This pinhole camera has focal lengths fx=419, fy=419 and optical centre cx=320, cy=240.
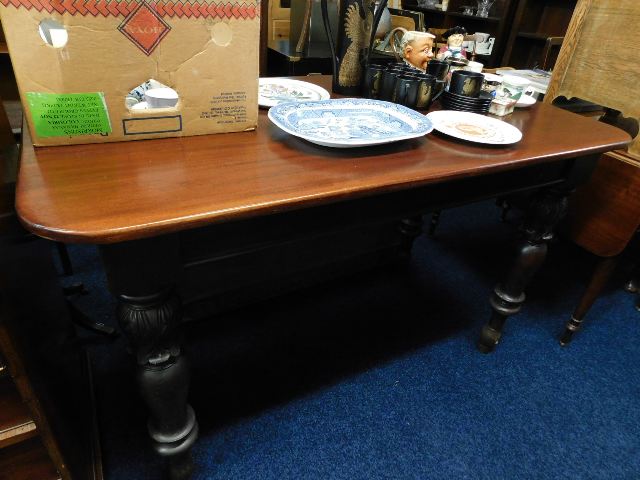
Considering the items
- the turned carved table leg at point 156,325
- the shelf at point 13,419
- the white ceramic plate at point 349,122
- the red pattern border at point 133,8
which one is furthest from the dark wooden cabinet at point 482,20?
the shelf at point 13,419

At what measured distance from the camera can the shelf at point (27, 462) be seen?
2.20ft

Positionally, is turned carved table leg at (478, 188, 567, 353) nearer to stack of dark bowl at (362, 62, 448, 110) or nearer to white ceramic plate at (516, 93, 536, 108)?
white ceramic plate at (516, 93, 536, 108)

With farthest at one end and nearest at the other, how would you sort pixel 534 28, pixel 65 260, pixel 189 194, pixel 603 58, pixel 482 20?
pixel 482 20, pixel 534 28, pixel 65 260, pixel 603 58, pixel 189 194

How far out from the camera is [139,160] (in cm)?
64

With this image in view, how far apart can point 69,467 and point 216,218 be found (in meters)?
0.57

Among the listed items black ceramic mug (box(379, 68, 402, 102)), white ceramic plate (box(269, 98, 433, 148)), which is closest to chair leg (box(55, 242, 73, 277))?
white ceramic plate (box(269, 98, 433, 148))

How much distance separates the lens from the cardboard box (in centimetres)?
56

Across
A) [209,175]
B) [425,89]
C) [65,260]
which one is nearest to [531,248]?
[425,89]

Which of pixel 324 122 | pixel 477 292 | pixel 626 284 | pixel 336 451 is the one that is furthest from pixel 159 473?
pixel 626 284

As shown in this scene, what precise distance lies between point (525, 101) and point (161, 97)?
3.16 ft

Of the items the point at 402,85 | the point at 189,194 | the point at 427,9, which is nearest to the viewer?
the point at 189,194

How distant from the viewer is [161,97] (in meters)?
0.72

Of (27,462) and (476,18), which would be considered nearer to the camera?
(27,462)

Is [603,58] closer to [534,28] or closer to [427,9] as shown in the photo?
[534,28]
